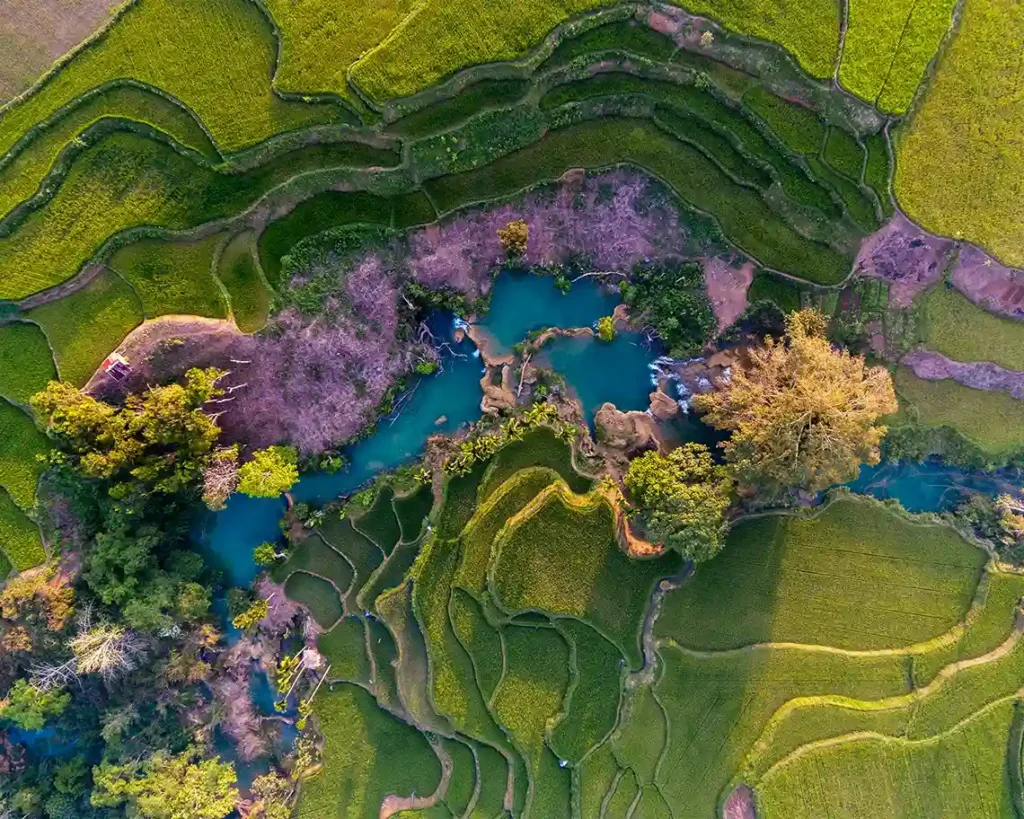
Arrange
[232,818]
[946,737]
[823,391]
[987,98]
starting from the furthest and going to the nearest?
[232,818], [946,737], [987,98], [823,391]

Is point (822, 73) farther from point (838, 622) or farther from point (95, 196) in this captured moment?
point (95, 196)

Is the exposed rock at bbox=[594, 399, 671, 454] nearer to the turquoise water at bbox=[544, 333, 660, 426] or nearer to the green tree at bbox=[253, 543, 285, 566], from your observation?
the turquoise water at bbox=[544, 333, 660, 426]

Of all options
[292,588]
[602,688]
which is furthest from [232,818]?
[602,688]

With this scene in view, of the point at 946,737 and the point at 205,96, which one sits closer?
the point at 205,96

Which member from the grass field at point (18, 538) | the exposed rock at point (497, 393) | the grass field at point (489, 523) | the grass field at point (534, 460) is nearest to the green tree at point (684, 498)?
the grass field at point (534, 460)

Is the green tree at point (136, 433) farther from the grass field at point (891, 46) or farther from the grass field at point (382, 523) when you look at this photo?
the grass field at point (891, 46)

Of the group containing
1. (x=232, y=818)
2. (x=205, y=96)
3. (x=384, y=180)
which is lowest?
(x=232, y=818)

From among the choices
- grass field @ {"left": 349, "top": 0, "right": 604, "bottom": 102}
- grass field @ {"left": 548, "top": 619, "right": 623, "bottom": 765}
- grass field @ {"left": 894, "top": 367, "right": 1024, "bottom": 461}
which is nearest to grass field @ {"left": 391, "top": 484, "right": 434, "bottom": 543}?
grass field @ {"left": 548, "top": 619, "right": 623, "bottom": 765}
